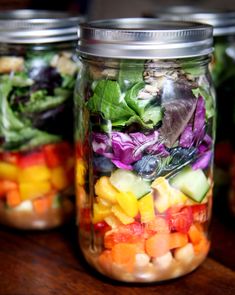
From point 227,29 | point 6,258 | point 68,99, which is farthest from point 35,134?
point 227,29

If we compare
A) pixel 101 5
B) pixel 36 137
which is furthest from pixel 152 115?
pixel 101 5

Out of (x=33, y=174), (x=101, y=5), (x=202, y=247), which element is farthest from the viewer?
(x=101, y=5)

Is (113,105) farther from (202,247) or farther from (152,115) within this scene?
(202,247)

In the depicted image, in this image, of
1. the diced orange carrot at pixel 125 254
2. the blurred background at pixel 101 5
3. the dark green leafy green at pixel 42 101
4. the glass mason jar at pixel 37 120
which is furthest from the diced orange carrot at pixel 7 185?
the blurred background at pixel 101 5

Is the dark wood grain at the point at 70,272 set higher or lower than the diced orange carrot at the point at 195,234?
lower

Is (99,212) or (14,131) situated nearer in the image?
(99,212)

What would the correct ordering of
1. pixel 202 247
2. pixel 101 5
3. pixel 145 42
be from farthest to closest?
pixel 101 5 < pixel 202 247 < pixel 145 42

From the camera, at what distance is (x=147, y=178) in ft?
2.30

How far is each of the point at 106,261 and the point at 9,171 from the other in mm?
226

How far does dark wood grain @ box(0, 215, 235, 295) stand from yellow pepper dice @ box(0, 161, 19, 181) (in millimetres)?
90

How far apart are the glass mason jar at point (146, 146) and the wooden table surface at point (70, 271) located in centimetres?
2

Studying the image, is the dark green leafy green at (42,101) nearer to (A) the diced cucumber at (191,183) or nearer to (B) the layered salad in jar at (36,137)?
(B) the layered salad in jar at (36,137)

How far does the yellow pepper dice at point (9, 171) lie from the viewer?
0.87 meters

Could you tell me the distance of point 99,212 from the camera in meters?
0.73
